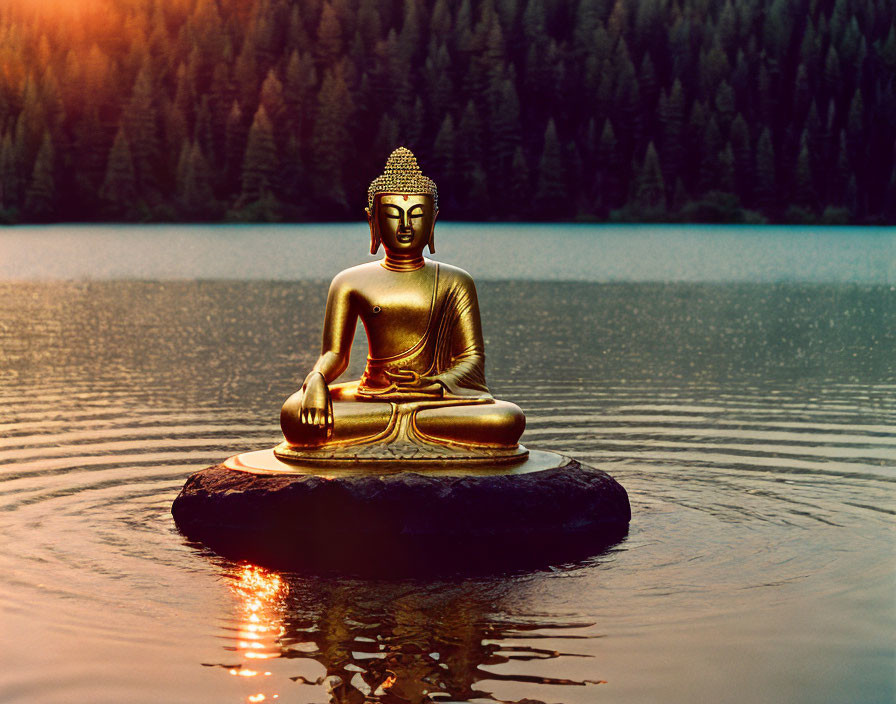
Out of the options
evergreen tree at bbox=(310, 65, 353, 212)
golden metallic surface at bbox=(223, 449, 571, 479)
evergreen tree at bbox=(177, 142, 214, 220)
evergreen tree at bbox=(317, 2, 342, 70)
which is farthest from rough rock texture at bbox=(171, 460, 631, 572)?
evergreen tree at bbox=(317, 2, 342, 70)

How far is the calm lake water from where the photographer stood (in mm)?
5730

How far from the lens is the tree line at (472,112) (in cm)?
7331

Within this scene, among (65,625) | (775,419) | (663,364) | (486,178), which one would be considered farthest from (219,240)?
(65,625)

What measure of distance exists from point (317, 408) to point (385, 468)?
550mm

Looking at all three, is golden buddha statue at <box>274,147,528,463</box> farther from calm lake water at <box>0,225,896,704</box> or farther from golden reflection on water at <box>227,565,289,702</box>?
golden reflection on water at <box>227,565,289,702</box>

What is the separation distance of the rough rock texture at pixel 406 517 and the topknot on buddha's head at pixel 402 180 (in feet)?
6.55

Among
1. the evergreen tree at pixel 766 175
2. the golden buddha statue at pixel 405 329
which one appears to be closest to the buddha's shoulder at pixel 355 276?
the golden buddha statue at pixel 405 329

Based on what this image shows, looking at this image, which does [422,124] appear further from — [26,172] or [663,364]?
[663,364]

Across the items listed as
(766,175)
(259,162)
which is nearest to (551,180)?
(766,175)

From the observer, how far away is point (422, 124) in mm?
75688

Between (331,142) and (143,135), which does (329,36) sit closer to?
(331,142)

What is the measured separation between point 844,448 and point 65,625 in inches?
255

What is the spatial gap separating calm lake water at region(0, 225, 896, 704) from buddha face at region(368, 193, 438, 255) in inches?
84.1

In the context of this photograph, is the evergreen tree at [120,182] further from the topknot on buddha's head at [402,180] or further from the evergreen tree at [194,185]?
the topknot on buddha's head at [402,180]
